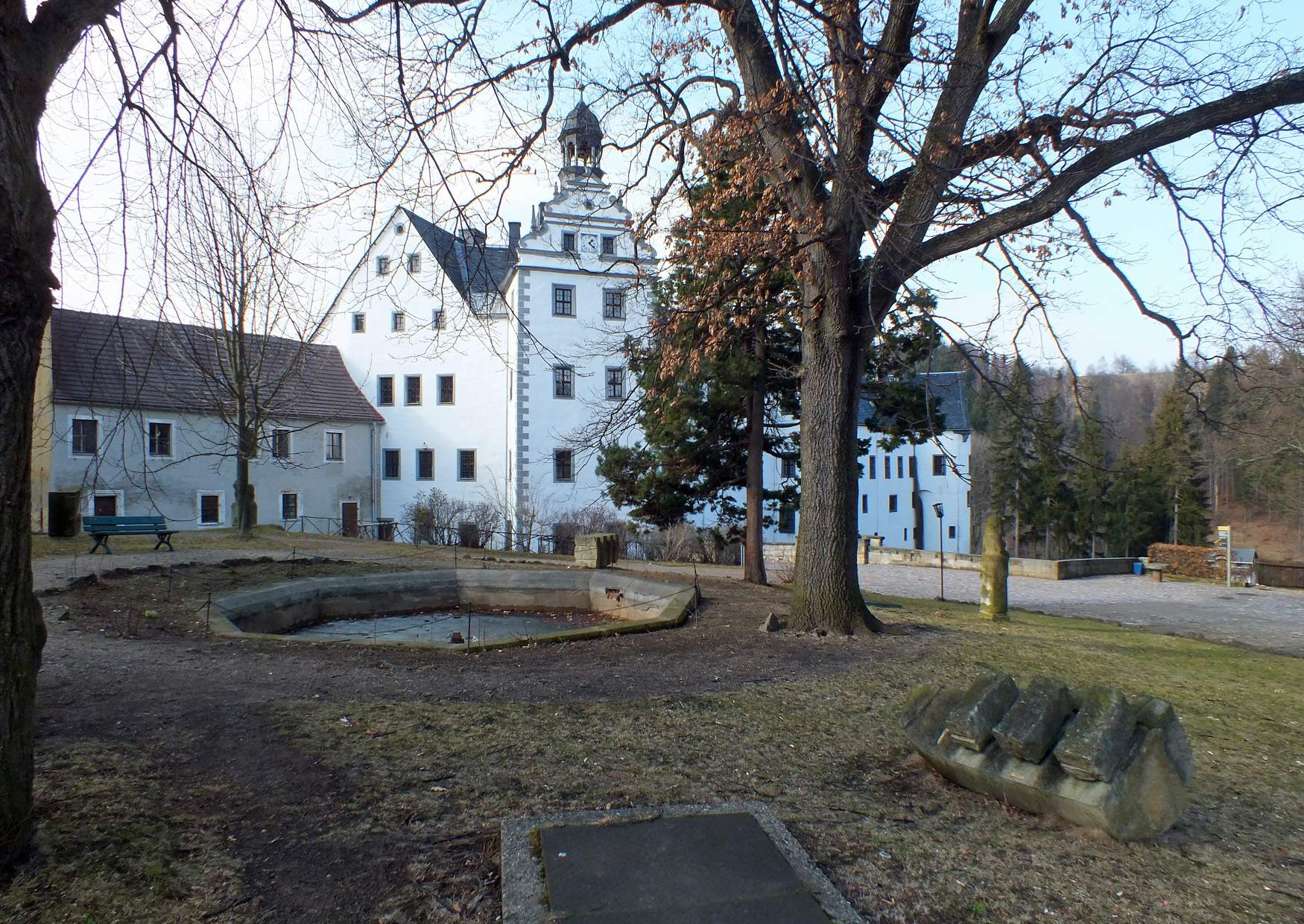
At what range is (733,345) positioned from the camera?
45.3ft

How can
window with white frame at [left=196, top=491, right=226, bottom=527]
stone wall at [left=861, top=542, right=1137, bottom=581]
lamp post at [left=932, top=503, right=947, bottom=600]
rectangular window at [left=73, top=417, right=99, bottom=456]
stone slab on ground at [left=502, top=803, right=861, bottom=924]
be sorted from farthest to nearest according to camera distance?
window with white frame at [left=196, top=491, right=226, bottom=527]
rectangular window at [left=73, top=417, right=99, bottom=456]
stone wall at [left=861, top=542, right=1137, bottom=581]
lamp post at [left=932, top=503, right=947, bottom=600]
stone slab on ground at [left=502, top=803, right=861, bottom=924]

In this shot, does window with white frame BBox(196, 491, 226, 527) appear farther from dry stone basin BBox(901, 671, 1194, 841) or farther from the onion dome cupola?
dry stone basin BBox(901, 671, 1194, 841)

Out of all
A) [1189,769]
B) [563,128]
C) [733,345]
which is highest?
[563,128]

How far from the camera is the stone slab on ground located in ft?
9.43

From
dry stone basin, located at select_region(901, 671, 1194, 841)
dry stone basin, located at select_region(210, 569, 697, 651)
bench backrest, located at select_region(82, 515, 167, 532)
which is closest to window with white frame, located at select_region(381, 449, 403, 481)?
bench backrest, located at select_region(82, 515, 167, 532)

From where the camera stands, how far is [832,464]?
9258 millimetres

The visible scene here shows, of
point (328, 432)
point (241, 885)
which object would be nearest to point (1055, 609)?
point (241, 885)

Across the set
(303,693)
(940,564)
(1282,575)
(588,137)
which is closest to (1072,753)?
(303,693)

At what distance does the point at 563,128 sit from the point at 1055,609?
47.2 feet

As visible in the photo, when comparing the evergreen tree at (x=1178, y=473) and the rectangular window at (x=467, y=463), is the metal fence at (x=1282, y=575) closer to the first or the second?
the evergreen tree at (x=1178, y=473)

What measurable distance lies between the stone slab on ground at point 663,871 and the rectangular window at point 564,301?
111 feet

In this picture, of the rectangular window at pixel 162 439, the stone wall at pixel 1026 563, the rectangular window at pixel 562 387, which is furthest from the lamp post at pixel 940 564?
the rectangular window at pixel 162 439

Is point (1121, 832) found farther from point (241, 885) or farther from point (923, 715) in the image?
point (241, 885)

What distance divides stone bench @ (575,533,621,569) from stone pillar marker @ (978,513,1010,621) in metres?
6.14
